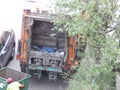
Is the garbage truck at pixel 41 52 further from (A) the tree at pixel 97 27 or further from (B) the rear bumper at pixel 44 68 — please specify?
(A) the tree at pixel 97 27

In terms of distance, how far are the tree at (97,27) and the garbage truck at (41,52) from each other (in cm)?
221

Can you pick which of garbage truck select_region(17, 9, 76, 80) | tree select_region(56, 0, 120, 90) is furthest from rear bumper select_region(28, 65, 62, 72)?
tree select_region(56, 0, 120, 90)

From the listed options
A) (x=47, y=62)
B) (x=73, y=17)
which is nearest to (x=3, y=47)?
(x=47, y=62)

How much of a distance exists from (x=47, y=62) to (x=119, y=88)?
2455 millimetres

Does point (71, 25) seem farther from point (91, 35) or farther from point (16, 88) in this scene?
point (16, 88)

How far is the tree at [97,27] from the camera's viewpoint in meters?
5.61

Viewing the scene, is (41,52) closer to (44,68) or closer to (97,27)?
(44,68)

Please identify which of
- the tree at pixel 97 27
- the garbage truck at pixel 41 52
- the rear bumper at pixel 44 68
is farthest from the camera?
the rear bumper at pixel 44 68

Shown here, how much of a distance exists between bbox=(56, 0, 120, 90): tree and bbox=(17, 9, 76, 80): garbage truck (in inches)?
86.9

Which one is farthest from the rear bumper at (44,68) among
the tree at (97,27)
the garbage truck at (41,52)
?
the tree at (97,27)

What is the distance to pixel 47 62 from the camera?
8633 mm

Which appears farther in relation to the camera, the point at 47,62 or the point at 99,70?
the point at 47,62

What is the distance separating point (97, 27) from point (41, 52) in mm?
3300

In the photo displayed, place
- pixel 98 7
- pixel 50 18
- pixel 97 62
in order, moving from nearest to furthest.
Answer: pixel 98 7
pixel 97 62
pixel 50 18
